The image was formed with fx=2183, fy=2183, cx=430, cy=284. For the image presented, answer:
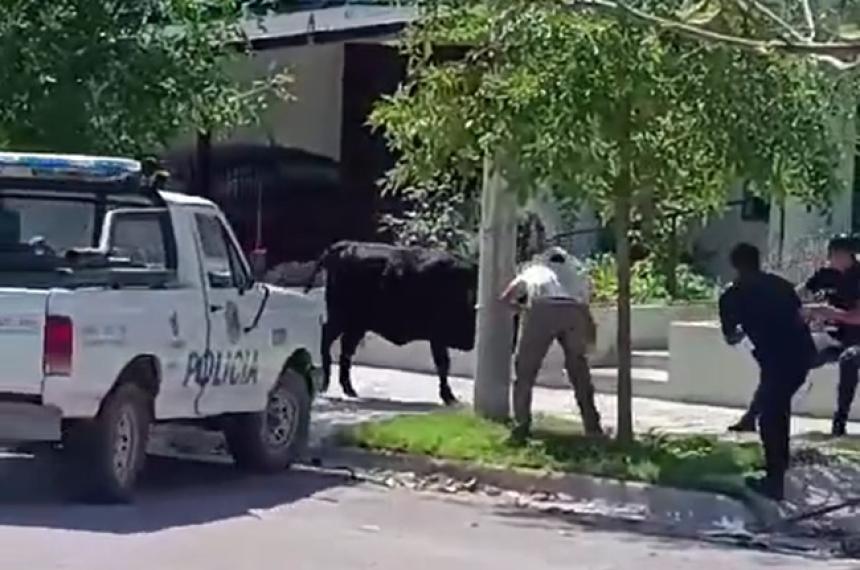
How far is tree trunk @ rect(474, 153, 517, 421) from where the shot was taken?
16.9 m

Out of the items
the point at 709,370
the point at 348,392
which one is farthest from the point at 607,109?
the point at 348,392

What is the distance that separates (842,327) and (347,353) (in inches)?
187

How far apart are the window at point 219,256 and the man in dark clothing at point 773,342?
332 centimetres

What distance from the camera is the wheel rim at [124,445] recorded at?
13.5m

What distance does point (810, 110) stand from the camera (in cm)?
1472

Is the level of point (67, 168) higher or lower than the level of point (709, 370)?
higher

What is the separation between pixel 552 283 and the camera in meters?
15.7

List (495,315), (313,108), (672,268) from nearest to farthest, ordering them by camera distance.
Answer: (495,315), (672,268), (313,108)

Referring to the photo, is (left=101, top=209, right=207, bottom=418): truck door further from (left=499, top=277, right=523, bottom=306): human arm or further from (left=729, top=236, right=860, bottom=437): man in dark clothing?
(left=729, top=236, right=860, bottom=437): man in dark clothing

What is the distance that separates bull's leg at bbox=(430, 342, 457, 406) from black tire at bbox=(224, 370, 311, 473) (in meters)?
3.40

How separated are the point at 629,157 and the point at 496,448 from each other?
98.4 inches

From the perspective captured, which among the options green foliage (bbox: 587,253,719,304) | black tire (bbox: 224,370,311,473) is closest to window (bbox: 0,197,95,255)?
black tire (bbox: 224,370,311,473)

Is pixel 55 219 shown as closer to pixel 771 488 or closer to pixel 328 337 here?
pixel 771 488

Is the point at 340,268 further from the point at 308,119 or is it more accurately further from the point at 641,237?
the point at 308,119
